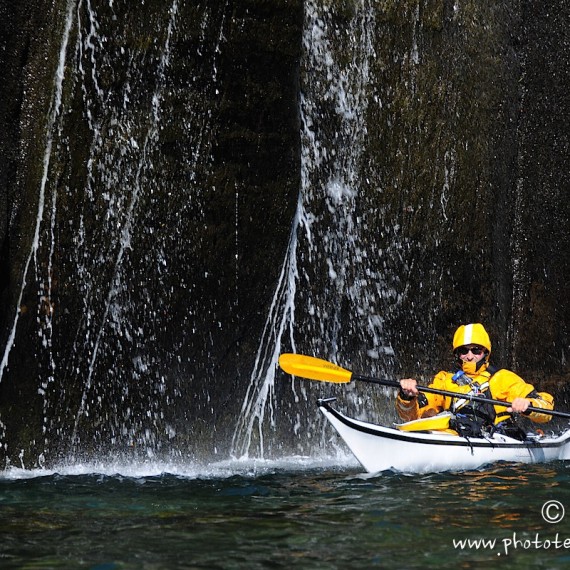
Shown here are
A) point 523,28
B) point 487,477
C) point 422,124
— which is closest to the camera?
point 487,477

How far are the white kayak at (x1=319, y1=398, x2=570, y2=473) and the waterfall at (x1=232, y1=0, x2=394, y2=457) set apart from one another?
161 cm

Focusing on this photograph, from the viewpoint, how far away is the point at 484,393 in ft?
30.3

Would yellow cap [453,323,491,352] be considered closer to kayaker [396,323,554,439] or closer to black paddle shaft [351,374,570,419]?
kayaker [396,323,554,439]

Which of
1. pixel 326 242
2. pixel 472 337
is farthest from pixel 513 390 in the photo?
pixel 326 242

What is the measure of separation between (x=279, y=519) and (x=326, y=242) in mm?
4452

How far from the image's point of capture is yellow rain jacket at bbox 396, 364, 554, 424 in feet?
30.1

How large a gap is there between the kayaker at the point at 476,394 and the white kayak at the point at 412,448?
279 mm

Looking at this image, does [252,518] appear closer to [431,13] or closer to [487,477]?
[487,477]

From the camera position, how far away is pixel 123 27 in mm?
8422

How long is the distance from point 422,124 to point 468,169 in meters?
0.86

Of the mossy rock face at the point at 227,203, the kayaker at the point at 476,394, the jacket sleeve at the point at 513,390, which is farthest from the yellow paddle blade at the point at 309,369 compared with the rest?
the jacket sleeve at the point at 513,390

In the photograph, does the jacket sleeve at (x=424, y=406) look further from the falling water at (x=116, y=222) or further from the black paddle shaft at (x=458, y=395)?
the falling water at (x=116, y=222)

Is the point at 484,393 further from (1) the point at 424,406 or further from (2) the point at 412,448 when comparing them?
(2) the point at 412,448

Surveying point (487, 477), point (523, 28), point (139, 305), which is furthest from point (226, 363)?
point (523, 28)
